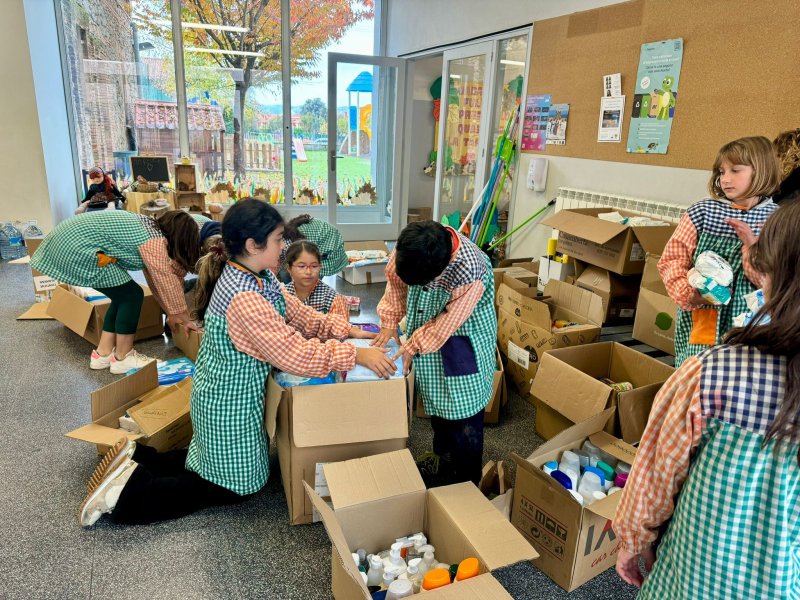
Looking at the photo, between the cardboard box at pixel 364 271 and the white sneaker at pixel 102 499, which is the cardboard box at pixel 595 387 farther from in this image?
the cardboard box at pixel 364 271

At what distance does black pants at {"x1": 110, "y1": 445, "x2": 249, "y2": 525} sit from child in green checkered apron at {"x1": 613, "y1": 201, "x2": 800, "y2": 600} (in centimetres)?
144

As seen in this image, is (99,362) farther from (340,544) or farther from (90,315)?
(340,544)

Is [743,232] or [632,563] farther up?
[743,232]

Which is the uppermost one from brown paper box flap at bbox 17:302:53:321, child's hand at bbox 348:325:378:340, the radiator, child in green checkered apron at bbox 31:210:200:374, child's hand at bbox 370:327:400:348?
the radiator

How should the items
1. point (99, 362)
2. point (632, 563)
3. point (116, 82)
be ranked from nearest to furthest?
point (632, 563) → point (99, 362) → point (116, 82)

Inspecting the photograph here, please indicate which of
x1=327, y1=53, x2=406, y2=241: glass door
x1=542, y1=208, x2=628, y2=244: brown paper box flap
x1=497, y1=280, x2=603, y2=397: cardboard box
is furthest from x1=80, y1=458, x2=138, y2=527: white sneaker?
x1=327, y1=53, x2=406, y2=241: glass door

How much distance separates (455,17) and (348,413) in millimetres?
4644

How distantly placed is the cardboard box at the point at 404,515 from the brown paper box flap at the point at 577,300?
145cm

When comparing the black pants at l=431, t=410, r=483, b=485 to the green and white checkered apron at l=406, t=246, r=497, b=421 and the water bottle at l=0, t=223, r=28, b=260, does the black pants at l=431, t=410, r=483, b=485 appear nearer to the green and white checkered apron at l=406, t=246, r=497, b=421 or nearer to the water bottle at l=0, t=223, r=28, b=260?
the green and white checkered apron at l=406, t=246, r=497, b=421

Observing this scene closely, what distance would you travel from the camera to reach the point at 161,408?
2.14 m

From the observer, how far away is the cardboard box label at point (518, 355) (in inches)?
108

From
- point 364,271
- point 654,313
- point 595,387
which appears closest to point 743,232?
point 595,387

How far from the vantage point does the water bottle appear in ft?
17.4

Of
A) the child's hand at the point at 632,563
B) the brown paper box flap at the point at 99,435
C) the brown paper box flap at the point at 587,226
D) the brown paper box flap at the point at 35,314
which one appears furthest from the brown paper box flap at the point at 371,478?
the brown paper box flap at the point at 35,314
